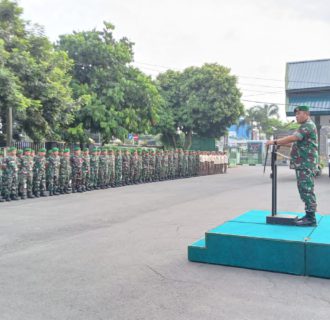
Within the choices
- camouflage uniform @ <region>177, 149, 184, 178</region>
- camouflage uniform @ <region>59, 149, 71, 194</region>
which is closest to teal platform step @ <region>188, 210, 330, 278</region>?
camouflage uniform @ <region>59, 149, 71, 194</region>

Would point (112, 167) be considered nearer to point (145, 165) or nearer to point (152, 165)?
point (145, 165)

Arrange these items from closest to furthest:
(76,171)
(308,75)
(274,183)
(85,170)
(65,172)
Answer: (274,183) < (65,172) < (76,171) < (85,170) < (308,75)

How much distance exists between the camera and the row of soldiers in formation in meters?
11.9

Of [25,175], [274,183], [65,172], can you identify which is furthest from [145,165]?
[274,183]

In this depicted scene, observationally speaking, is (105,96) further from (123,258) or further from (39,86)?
(123,258)

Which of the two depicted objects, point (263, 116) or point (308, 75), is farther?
point (263, 116)

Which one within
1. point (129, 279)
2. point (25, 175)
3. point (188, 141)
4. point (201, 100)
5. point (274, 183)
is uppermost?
point (201, 100)

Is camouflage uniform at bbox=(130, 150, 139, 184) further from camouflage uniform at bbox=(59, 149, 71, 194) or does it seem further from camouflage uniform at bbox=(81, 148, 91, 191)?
camouflage uniform at bbox=(59, 149, 71, 194)

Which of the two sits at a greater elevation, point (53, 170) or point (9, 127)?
point (9, 127)

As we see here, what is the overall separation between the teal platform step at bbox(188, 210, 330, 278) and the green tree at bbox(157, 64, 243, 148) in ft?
88.2

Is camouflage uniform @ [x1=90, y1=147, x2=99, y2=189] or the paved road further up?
camouflage uniform @ [x1=90, y1=147, x2=99, y2=189]

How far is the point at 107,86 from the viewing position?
2050 centimetres

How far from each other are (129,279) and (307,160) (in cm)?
283

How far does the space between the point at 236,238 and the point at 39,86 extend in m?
12.4
